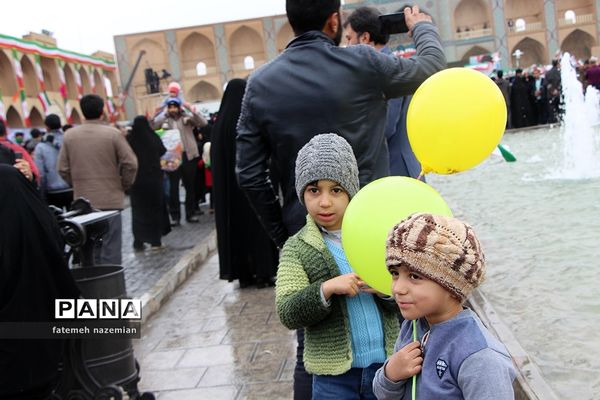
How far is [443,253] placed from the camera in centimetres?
159

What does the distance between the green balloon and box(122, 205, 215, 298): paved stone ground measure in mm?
4676

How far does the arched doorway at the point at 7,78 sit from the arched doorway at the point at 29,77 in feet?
5.15

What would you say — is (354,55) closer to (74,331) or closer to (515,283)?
(74,331)

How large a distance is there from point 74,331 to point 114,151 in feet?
11.0

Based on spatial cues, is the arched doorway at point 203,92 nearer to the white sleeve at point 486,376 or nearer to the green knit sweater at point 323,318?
the green knit sweater at point 323,318

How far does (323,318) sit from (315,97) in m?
0.89

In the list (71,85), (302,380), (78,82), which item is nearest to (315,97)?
(302,380)

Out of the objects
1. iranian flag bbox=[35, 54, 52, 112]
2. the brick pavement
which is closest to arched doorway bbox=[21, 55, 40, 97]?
iranian flag bbox=[35, 54, 52, 112]

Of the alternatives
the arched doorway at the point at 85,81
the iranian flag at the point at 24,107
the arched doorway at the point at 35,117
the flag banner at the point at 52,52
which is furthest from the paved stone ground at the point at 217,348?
the arched doorway at the point at 85,81

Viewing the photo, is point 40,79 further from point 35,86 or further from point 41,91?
point 35,86

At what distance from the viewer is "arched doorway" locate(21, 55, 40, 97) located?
42688 mm

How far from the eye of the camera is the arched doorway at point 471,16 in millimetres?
51156

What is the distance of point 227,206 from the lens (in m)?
6.04

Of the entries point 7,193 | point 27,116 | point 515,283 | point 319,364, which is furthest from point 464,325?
point 27,116
